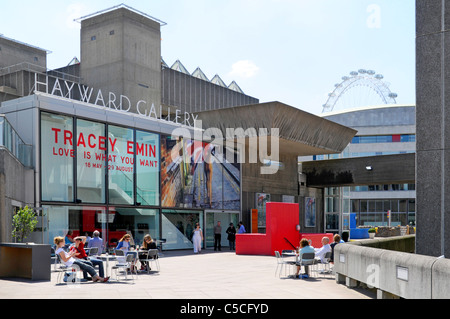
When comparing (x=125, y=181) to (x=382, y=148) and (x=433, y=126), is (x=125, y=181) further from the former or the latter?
(x=382, y=148)

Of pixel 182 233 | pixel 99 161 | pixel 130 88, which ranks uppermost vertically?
pixel 130 88

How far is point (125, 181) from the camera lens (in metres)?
24.2

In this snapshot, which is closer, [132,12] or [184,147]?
[184,147]

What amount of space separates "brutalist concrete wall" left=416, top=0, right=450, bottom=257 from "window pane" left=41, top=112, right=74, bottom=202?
13.9 meters

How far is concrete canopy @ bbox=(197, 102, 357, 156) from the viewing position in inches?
1142

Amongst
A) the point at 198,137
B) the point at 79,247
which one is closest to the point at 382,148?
the point at 198,137

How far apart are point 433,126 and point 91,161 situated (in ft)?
47.5

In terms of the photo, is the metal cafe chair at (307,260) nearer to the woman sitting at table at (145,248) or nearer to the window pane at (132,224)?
the woman sitting at table at (145,248)

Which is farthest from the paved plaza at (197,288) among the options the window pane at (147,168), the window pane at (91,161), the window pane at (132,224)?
the window pane at (147,168)

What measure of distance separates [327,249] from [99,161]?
11.3 m

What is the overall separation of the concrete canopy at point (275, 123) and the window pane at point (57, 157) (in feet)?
33.8
